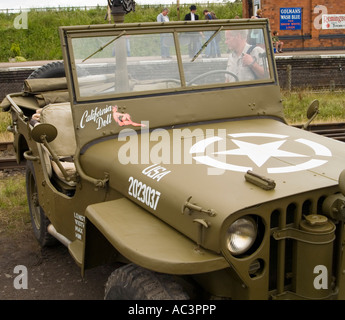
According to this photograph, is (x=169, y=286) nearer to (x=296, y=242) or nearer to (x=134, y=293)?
Result: (x=134, y=293)

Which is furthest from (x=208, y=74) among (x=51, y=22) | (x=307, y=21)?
(x=51, y=22)

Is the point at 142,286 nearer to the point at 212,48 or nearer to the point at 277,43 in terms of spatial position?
the point at 212,48

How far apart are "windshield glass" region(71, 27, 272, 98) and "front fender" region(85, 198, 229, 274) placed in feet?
3.40

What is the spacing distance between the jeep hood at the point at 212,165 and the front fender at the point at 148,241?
0.20ft

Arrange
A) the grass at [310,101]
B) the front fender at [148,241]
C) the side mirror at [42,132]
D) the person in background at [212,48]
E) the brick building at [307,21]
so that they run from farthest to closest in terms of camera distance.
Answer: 1. the brick building at [307,21]
2. the grass at [310,101]
3. the person in background at [212,48]
4. the side mirror at [42,132]
5. the front fender at [148,241]

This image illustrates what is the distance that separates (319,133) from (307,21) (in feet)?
40.3

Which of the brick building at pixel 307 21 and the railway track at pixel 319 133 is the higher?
the brick building at pixel 307 21

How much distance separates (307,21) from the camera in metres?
19.5

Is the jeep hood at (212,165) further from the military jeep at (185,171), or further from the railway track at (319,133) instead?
the railway track at (319,133)

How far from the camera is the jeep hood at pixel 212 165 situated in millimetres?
2781

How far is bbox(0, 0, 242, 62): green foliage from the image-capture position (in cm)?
2072

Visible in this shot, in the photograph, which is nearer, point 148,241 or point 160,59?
point 148,241

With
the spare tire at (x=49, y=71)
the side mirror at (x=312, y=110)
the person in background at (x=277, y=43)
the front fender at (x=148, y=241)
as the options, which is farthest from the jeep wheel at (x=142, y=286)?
the person in background at (x=277, y=43)

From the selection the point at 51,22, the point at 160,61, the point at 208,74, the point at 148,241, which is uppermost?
the point at 51,22
